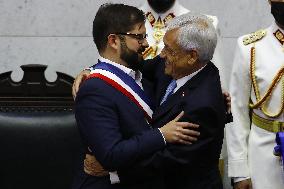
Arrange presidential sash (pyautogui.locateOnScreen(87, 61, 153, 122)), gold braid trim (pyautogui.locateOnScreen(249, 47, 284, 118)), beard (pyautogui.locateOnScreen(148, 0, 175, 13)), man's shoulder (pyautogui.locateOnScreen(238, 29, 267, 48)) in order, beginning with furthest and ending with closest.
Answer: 1. beard (pyautogui.locateOnScreen(148, 0, 175, 13))
2. man's shoulder (pyautogui.locateOnScreen(238, 29, 267, 48))
3. gold braid trim (pyautogui.locateOnScreen(249, 47, 284, 118))
4. presidential sash (pyautogui.locateOnScreen(87, 61, 153, 122))

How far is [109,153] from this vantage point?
1983mm

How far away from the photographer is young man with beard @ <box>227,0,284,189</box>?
8.64 ft

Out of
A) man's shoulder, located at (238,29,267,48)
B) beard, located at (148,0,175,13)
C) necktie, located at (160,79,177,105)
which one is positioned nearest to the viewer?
necktie, located at (160,79,177,105)

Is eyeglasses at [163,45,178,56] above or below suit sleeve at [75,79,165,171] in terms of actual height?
above

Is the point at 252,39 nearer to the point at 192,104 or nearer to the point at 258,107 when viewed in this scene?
the point at 258,107

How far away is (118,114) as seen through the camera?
2.07 m

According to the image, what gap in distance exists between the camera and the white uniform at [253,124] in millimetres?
2646

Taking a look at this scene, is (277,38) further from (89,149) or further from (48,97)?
(48,97)

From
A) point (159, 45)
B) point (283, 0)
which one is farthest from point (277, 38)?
point (159, 45)

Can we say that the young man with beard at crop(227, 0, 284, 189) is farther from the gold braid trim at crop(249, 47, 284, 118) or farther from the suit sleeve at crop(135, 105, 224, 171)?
the suit sleeve at crop(135, 105, 224, 171)

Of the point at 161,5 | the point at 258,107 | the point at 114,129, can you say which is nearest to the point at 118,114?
the point at 114,129

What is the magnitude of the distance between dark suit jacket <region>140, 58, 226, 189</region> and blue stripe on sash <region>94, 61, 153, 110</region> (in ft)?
0.26

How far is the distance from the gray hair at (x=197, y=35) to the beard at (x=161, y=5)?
113 cm

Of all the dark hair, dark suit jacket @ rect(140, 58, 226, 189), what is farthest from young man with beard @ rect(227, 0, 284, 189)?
the dark hair
